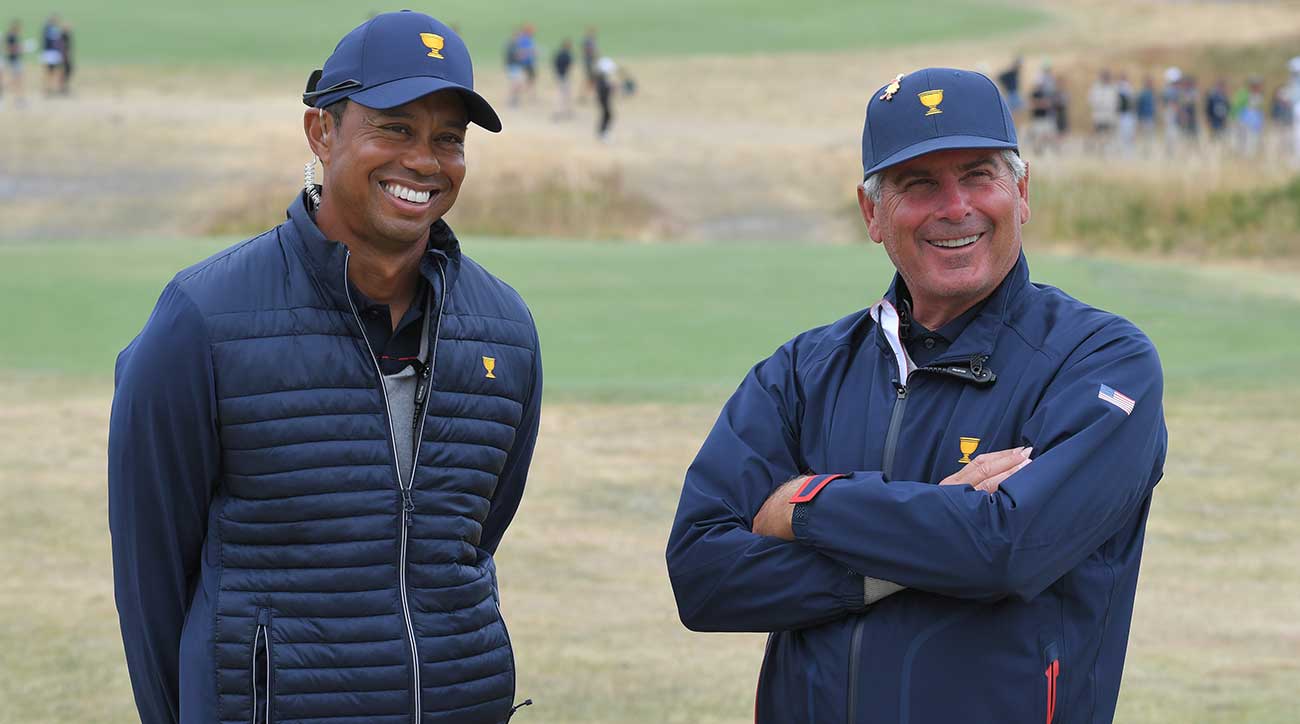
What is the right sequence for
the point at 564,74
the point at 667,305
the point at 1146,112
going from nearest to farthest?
the point at 667,305 → the point at 564,74 → the point at 1146,112

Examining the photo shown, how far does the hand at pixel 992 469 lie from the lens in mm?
3250

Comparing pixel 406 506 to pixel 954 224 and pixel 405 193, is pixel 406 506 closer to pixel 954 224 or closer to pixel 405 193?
pixel 405 193

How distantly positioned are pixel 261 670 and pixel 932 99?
1680 mm

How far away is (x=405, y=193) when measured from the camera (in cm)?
352

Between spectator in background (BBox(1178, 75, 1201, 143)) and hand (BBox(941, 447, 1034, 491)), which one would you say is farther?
spectator in background (BBox(1178, 75, 1201, 143))

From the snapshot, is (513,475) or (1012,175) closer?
(1012,175)

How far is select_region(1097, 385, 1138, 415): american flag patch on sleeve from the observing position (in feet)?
10.8

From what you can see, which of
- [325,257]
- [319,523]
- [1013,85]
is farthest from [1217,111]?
[319,523]

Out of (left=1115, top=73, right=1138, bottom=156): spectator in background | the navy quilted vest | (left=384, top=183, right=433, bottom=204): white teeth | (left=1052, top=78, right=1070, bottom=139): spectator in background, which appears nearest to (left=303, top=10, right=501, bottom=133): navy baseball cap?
(left=384, top=183, right=433, bottom=204): white teeth

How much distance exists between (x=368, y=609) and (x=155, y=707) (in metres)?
0.50

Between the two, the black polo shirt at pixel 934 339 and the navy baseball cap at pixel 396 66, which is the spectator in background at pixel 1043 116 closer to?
the black polo shirt at pixel 934 339

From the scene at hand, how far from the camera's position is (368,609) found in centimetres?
344

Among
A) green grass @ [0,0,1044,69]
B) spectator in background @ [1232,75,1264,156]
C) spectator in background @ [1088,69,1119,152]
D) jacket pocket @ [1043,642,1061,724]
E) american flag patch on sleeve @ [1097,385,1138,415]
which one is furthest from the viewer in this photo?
green grass @ [0,0,1044,69]

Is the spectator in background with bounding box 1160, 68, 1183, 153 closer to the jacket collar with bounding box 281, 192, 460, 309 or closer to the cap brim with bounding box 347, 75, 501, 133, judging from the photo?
the jacket collar with bounding box 281, 192, 460, 309
